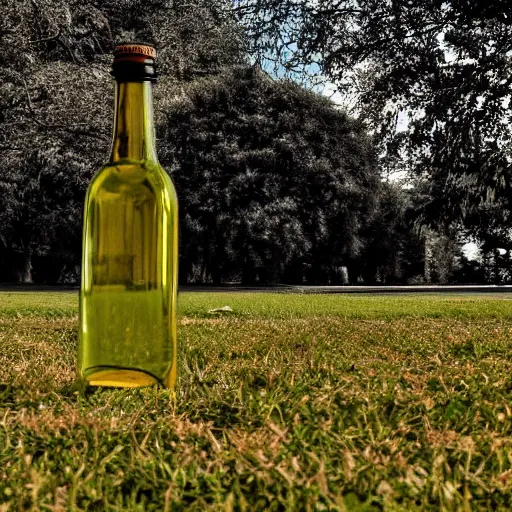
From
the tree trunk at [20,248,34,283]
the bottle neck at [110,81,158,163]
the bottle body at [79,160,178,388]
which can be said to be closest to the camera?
the bottle body at [79,160,178,388]

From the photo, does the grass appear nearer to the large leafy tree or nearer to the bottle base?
the bottle base

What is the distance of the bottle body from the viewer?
2.29m

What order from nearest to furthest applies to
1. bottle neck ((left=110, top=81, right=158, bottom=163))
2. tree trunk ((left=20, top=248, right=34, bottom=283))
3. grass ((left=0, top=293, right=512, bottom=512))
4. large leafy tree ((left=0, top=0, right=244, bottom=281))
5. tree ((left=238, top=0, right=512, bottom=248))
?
grass ((left=0, top=293, right=512, bottom=512))
bottle neck ((left=110, top=81, right=158, bottom=163))
tree ((left=238, top=0, right=512, bottom=248))
large leafy tree ((left=0, top=0, right=244, bottom=281))
tree trunk ((left=20, top=248, right=34, bottom=283))

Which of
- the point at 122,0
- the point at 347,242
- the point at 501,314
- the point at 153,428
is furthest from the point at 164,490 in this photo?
the point at 347,242

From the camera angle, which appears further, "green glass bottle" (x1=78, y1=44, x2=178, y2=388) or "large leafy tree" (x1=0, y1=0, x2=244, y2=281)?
"large leafy tree" (x1=0, y1=0, x2=244, y2=281)

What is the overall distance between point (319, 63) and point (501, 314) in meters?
7.42

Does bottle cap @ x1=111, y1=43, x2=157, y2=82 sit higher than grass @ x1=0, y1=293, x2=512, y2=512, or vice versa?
bottle cap @ x1=111, y1=43, x2=157, y2=82

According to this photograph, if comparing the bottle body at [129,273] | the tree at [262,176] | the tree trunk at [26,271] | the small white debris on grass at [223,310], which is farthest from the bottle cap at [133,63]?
the tree trunk at [26,271]

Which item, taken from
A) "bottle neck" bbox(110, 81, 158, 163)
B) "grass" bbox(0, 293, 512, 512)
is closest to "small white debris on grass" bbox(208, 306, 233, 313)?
"grass" bbox(0, 293, 512, 512)

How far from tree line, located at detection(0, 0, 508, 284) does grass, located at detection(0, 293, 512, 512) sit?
1057cm

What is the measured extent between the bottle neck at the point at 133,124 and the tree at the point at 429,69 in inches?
439

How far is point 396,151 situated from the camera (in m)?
15.4

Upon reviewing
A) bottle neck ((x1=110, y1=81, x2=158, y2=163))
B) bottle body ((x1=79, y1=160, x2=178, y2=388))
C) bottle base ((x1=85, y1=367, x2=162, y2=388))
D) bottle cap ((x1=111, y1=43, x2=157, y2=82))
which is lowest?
bottle base ((x1=85, y1=367, x2=162, y2=388))

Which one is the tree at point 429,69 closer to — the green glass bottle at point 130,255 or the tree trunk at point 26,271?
the green glass bottle at point 130,255
